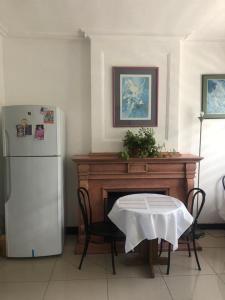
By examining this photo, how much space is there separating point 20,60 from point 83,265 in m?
2.72

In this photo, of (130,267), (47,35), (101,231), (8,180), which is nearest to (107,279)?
(130,267)

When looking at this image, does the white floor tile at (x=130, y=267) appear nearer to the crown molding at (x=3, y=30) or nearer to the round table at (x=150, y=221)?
the round table at (x=150, y=221)

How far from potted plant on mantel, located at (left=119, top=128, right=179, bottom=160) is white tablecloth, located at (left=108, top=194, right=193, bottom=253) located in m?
0.78

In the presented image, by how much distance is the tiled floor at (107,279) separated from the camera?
7.62 ft

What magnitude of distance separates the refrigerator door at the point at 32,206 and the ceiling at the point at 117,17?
5.27 ft

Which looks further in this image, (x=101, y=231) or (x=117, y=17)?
(x=117, y=17)

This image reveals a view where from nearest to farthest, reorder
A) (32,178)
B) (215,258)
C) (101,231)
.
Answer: (101,231) < (32,178) < (215,258)

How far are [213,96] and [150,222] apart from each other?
216 cm

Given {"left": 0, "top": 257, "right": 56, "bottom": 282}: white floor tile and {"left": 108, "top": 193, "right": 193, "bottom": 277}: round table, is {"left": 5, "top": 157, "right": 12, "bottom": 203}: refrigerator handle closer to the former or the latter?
{"left": 0, "top": 257, "right": 56, "bottom": 282}: white floor tile

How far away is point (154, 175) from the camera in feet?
10.5

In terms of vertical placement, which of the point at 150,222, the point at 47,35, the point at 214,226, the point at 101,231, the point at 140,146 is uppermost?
the point at 47,35

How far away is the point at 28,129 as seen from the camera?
2799 millimetres

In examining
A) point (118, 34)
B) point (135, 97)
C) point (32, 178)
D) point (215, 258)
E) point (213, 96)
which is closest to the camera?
point (32, 178)

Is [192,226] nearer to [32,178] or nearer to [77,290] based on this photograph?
[77,290]
